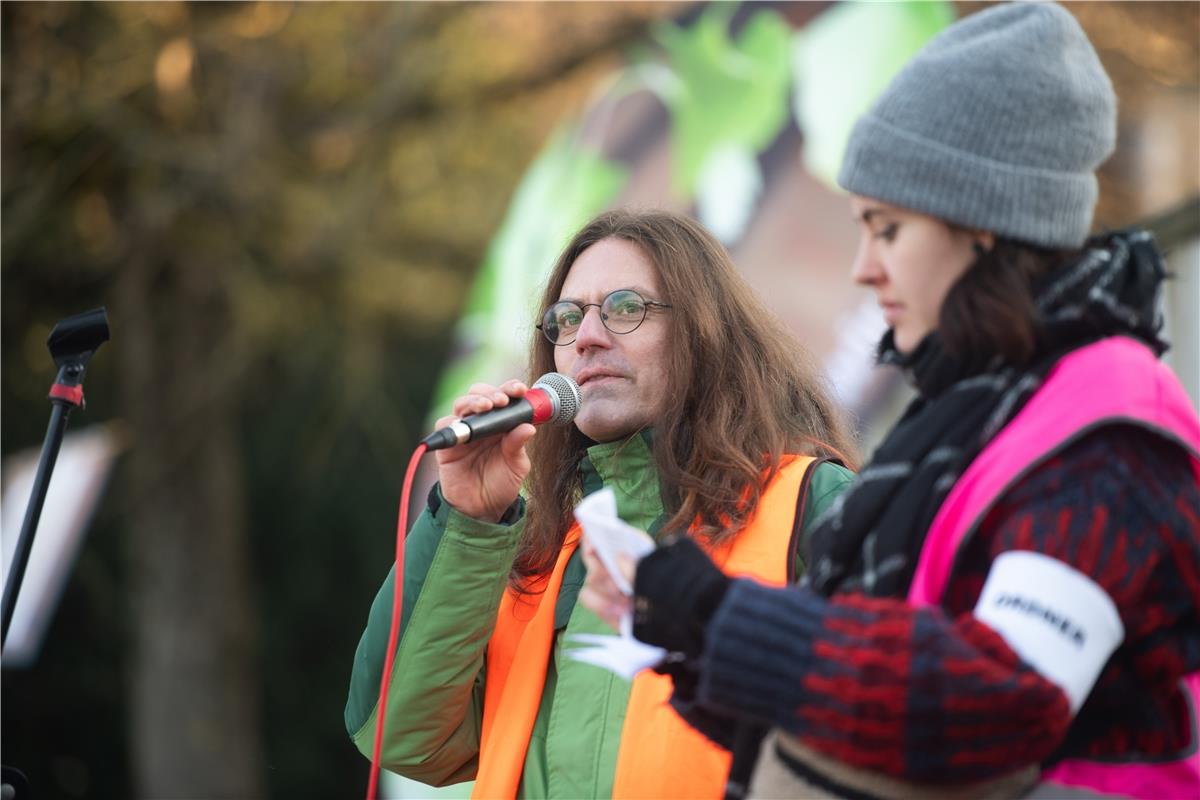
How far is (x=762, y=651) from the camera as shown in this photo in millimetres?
1379

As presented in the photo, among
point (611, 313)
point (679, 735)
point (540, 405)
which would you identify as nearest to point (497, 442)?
point (540, 405)

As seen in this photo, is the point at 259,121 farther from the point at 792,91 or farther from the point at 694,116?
the point at 792,91

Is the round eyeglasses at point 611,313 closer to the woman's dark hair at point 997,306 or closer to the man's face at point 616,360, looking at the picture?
the man's face at point 616,360

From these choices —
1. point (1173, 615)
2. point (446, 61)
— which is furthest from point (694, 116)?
point (1173, 615)

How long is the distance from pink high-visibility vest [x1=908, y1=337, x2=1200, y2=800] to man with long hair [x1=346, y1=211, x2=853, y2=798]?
2.36ft

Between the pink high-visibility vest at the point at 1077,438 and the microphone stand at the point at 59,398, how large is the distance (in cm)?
149

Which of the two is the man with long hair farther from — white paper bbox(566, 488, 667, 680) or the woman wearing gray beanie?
the woman wearing gray beanie

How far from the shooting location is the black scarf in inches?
57.9

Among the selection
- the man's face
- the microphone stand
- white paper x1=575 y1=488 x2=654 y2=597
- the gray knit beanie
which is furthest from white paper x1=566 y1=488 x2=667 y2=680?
the microphone stand

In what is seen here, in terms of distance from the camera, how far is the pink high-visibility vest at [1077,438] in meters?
1.39

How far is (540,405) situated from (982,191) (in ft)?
3.04

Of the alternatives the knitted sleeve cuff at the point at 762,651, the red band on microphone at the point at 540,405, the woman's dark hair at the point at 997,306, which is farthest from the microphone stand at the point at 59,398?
the woman's dark hair at the point at 997,306

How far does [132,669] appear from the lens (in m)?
9.51

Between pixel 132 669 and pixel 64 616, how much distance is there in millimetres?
842
